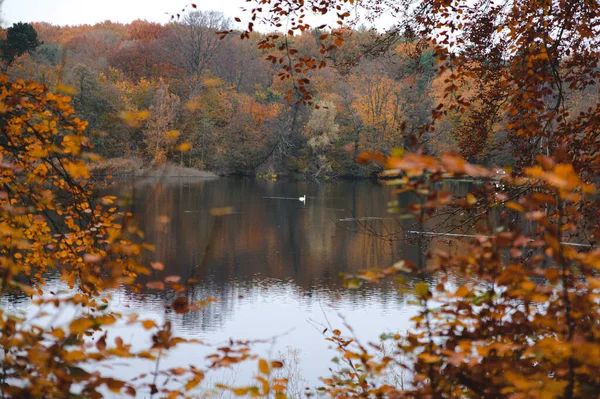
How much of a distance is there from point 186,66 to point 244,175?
9418mm

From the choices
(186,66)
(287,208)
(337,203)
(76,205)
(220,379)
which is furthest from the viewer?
(186,66)

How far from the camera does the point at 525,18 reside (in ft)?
14.9

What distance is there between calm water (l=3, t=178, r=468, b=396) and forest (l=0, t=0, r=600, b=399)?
7.6 inches

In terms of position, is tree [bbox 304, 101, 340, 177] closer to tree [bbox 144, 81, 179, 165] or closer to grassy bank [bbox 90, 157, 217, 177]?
grassy bank [bbox 90, 157, 217, 177]

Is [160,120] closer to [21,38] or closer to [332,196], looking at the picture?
[21,38]

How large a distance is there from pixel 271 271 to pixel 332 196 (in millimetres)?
18396

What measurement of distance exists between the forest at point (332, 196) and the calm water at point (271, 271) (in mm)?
193

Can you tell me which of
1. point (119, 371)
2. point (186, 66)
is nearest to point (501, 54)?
point (119, 371)

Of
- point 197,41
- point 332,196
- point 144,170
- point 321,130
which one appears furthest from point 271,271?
point 197,41

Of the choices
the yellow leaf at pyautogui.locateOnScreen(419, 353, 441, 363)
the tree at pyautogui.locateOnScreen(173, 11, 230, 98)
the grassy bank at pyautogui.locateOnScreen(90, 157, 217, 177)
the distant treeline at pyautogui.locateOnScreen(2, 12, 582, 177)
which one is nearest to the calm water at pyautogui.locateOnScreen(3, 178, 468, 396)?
the yellow leaf at pyautogui.locateOnScreen(419, 353, 441, 363)

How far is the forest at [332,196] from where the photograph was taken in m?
1.98

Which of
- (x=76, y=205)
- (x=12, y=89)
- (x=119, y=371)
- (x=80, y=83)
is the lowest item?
(x=119, y=371)

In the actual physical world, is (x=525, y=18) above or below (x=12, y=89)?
above

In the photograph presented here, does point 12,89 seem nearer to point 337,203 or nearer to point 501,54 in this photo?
point 501,54
